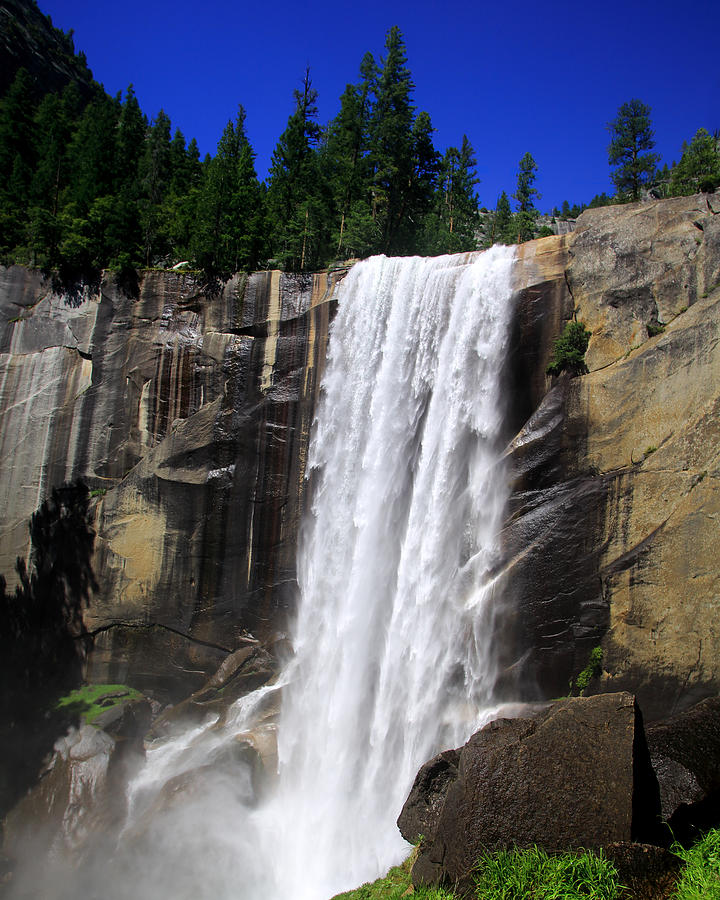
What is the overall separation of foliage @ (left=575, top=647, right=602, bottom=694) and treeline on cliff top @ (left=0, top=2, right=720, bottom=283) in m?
18.8

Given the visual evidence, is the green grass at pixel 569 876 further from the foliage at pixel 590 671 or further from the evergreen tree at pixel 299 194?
the evergreen tree at pixel 299 194

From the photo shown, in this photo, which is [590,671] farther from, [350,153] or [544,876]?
[350,153]

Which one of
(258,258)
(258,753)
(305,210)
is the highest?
(305,210)

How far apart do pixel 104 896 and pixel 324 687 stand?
8.21 meters

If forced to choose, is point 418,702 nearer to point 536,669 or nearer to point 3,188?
point 536,669

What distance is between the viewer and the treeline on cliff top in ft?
89.7

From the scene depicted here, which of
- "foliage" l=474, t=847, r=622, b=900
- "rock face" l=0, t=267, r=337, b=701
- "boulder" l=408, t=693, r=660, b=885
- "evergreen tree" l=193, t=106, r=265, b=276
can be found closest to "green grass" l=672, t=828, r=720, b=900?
"boulder" l=408, t=693, r=660, b=885

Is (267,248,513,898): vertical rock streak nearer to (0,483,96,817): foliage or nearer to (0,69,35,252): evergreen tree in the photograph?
(0,483,96,817): foliage

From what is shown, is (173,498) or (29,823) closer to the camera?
(29,823)

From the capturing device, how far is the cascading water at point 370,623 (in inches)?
654

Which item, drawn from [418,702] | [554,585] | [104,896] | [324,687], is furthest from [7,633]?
[554,585]

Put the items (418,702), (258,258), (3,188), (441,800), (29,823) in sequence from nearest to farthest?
(441,800) → (418,702) → (29,823) → (258,258) → (3,188)

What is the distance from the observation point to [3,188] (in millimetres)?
34500

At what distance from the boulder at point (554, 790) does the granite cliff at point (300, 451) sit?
512 centimetres
